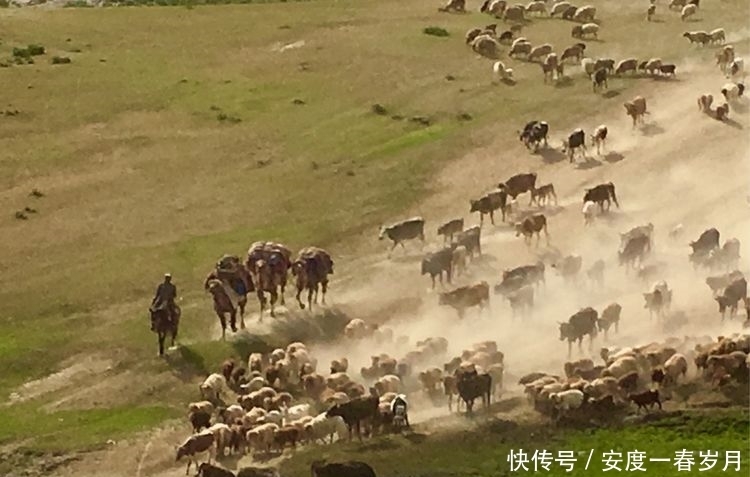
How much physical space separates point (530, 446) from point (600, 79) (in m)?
22.9

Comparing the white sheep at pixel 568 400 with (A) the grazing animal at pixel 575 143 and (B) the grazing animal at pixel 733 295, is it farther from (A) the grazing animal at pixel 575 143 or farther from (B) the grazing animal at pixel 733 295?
(A) the grazing animal at pixel 575 143

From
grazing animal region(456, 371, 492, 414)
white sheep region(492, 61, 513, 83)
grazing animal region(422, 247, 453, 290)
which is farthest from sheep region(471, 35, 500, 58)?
grazing animal region(456, 371, 492, 414)

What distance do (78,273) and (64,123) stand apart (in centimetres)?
1203

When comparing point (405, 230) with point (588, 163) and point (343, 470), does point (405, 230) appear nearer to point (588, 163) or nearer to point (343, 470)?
point (588, 163)

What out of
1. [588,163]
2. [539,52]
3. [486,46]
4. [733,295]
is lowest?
[733,295]

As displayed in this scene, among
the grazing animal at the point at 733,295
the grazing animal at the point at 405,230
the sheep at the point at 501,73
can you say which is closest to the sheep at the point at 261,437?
the grazing animal at the point at 405,230

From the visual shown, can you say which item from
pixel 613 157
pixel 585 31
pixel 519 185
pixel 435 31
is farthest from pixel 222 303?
pixel 585 31

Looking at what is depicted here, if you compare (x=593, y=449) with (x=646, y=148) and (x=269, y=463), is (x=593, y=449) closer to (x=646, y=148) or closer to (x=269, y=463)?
(x=269, y=463)

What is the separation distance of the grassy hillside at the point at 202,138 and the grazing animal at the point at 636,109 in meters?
1.79

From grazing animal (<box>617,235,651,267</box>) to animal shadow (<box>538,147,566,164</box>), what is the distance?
7545 mm

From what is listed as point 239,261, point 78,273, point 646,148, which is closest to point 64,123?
point 78,273

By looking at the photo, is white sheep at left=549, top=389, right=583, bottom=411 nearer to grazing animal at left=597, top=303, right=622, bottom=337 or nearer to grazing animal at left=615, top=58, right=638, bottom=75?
grazing animal at left=597, top=303, right=622, bottom=337

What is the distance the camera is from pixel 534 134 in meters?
38.9

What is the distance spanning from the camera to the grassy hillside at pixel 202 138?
3047 cm
